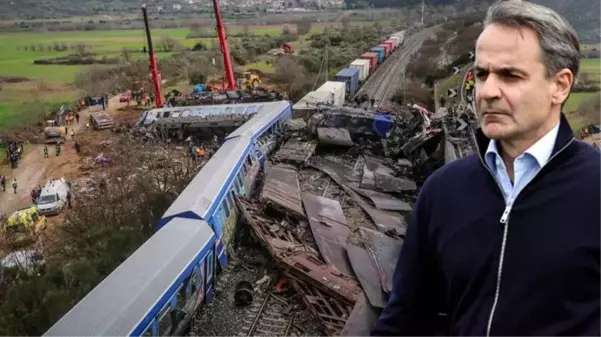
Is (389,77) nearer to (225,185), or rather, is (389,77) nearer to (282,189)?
(282,189)

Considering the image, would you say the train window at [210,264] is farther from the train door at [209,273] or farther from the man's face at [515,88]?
the man's face at [515,88]

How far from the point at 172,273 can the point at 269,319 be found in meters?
2.27

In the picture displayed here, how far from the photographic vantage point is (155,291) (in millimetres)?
8984

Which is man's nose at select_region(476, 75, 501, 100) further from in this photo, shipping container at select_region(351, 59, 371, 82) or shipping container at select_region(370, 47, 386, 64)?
shipping container at select_region(370, 47, 386, 64)

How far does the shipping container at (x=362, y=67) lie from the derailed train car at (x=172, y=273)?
90.8ft

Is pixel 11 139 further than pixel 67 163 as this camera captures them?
Yes

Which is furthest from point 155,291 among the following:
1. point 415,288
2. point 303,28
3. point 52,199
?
point 303,28

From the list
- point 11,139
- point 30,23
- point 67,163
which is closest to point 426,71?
point 67,163

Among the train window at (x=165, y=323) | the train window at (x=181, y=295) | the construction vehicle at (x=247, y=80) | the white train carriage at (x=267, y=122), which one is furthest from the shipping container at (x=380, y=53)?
the train window at (x=165, y=323)

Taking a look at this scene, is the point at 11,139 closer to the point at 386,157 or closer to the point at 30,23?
the point at 386,157

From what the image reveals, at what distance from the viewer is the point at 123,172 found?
22328 mm

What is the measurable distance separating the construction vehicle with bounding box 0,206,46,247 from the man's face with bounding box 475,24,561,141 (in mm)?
21351

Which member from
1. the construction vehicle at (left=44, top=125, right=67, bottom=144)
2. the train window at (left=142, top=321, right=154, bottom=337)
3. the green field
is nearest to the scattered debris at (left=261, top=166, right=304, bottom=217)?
the train window at (left=142, top=321, right=154, bottom=337)

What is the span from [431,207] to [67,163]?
1306 inches
